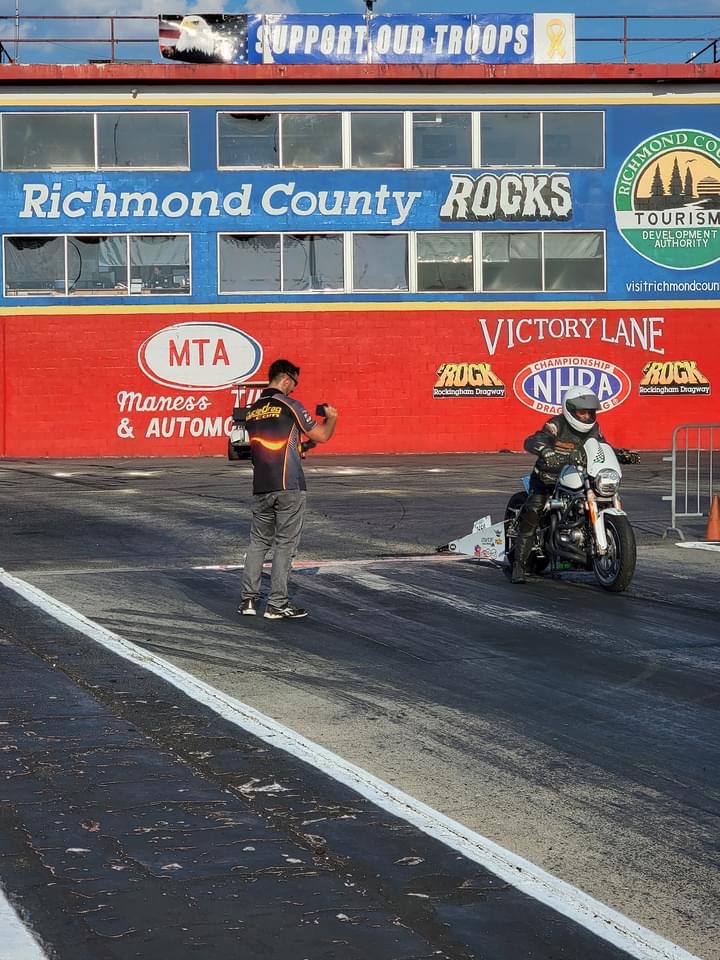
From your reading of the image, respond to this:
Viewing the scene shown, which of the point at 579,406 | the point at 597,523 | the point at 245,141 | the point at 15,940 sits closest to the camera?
the point at 15,940

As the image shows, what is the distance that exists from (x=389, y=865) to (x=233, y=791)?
1165 mm

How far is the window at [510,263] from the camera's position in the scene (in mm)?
34031

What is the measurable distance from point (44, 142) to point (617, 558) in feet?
80.5

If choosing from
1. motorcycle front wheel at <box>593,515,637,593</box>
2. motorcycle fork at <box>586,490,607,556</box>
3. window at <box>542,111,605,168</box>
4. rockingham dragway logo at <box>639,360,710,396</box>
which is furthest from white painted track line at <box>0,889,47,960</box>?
window at <box>542,111,605,168</box>

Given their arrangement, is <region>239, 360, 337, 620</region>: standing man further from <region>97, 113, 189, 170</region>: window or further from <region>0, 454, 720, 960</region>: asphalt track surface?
<region>97, 113, 189, 170</region>: window

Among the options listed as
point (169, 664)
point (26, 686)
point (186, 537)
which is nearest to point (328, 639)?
point (169, 664)

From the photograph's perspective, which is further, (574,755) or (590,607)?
(590,607)

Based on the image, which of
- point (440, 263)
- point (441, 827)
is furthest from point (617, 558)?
point (440, 263)

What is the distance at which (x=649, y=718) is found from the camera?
7.66 meters

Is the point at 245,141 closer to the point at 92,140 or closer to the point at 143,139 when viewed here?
the point at 143,139

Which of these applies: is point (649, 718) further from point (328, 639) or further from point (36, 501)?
point (36, 501)

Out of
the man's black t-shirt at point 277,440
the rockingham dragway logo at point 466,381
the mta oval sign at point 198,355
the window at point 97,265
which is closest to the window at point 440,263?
the rockingham dragway logo at point 466,381

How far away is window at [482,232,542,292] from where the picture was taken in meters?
34.0

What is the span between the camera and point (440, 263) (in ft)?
111
